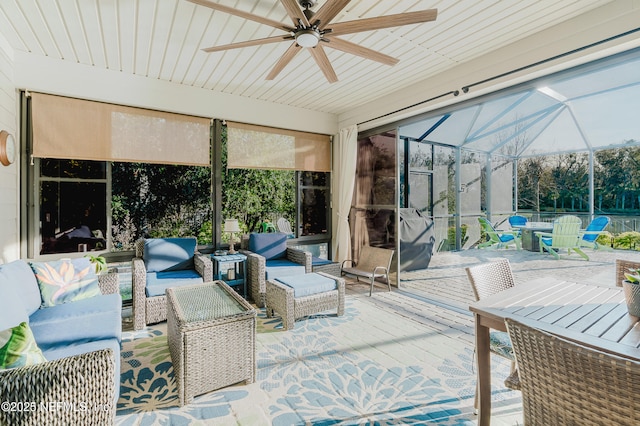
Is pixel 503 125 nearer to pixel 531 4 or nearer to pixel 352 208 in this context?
pixel 352 208

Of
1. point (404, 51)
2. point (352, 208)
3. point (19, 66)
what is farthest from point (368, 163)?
point (19, 66)

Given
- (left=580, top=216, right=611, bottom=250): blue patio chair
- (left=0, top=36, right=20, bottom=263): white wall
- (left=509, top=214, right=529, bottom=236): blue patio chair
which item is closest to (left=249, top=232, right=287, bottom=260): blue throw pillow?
(left=0, top=36, right=20, bottom=263): white wall

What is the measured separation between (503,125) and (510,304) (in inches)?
219

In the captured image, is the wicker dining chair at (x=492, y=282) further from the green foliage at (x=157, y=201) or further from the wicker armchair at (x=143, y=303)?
the green foliage at (x=157, y=201)

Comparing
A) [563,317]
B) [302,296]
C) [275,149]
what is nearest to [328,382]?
[302,296]

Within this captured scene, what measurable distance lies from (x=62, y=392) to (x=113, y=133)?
353 cm

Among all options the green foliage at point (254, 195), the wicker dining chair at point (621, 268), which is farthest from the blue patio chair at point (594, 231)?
the green foliage at point (254, 195)

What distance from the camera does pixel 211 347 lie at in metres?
2.11

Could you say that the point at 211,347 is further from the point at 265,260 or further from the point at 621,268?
the point at 621,268

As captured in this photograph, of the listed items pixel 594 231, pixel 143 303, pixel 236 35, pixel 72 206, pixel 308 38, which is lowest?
pixel 143 303

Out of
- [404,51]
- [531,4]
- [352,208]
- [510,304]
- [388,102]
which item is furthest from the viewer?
[352,208]

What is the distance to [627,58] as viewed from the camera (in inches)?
98.5

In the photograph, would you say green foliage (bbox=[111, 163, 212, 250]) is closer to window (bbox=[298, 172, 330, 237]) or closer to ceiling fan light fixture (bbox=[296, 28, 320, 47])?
window (bbox=[298, 172, 330, 237])

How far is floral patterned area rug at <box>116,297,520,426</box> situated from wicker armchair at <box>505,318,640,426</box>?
0.93 metres
